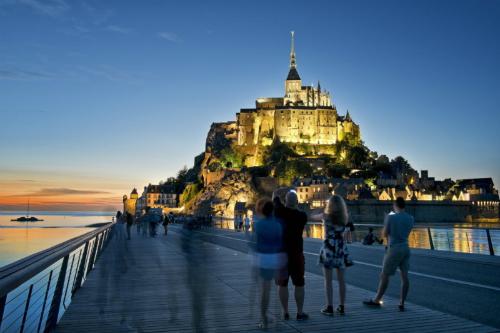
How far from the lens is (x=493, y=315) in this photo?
5.70 meters

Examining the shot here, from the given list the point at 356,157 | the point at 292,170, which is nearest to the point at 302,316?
the point at 292,170

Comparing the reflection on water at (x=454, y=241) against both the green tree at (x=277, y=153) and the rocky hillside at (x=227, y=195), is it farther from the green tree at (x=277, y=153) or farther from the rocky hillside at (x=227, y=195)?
the green tree at (x=277, y=153)

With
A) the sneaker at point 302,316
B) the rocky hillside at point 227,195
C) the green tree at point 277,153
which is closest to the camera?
the sneaker at point 302,316

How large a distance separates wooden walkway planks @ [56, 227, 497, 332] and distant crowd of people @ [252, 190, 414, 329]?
0.77ft

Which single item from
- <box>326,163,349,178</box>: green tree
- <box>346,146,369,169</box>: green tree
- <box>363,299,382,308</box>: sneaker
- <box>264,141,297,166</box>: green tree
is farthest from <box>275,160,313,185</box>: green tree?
<box>363,299,382,308</box>: sneaker

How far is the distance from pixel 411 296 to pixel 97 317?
14.7 ft

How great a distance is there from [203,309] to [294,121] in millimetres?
101636

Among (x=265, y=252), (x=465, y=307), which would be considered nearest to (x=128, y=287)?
(x=265, y=252)

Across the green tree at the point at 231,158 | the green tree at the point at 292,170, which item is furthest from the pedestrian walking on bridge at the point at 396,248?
the green tree at the point at 231,158

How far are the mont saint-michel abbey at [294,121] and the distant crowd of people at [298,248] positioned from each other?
99252 millimetres

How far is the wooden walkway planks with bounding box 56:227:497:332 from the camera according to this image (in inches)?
197

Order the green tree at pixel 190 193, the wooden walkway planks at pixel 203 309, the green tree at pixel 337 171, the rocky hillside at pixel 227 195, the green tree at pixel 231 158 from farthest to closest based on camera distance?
the green tree at pixel 190 193 < the green tree at pixel 231 158 < the green tree at pixel 337 171 < the rocky hillside at pixel 227 195 < the wooden walkway planks at pixel 203 309

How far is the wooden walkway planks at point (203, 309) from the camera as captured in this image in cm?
500

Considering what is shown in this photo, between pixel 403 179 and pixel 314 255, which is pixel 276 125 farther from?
pixel 314 255
